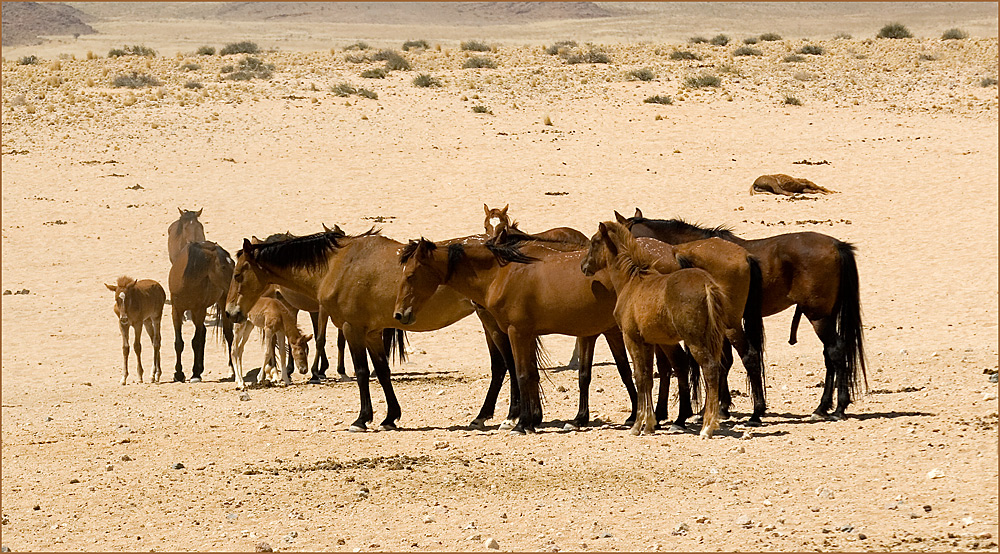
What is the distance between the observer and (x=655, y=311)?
10.8 meters

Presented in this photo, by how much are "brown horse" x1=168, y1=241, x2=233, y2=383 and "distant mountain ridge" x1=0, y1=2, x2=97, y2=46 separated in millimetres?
95207

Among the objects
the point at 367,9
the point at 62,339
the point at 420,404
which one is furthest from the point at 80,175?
the point at 367,9

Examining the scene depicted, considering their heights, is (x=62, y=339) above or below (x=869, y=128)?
below

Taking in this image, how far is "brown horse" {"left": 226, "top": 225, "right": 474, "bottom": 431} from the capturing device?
492 inches

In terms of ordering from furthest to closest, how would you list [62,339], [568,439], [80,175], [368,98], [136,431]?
[368,98] → [80,175] → [62,339] → [136,431] → [568,439]

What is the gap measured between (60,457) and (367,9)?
151 meters

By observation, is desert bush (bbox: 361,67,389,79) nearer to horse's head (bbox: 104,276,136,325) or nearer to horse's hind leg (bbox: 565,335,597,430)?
horse's head (bbox: 104,276,136,325)

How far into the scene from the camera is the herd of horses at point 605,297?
10992mm

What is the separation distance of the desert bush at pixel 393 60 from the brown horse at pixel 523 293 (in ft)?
123

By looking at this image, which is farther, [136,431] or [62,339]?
[62,339]

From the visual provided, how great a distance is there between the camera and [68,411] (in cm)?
1441

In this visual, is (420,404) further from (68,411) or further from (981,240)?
(981,240)

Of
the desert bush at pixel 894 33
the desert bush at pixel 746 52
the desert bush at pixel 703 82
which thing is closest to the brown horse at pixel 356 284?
the desert bush at pixel 703 82

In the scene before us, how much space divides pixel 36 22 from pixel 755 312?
390ft
